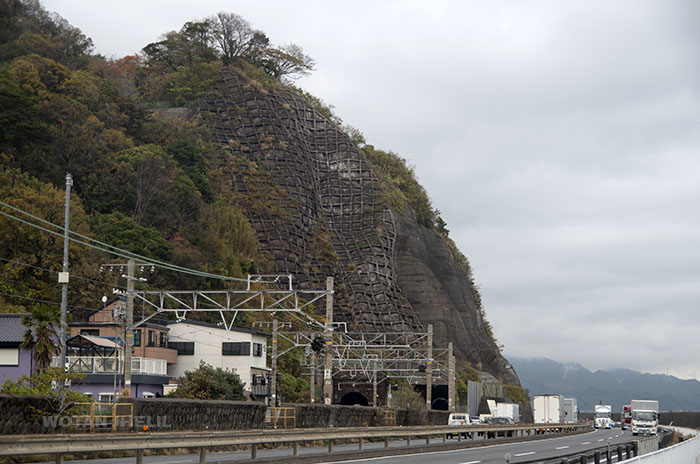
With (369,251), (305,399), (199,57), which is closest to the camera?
(305,399)

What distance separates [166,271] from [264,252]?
24.8m

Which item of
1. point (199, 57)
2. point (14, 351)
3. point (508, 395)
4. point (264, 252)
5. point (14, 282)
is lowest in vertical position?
point (508, 395)

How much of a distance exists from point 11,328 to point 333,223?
78764 mm

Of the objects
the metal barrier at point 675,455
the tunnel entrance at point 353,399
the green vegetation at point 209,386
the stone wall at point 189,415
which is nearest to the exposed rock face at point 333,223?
the tunnel entrance at point 353,399

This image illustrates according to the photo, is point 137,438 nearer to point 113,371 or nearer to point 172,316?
point 113,371

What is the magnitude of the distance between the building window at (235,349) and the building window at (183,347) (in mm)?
2651

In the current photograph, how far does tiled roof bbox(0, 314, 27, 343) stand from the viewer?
47200 millimetres

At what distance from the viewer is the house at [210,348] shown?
233 feet

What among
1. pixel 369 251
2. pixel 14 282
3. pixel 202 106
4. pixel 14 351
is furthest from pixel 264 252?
pixel 14 351

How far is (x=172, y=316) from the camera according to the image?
287 feet

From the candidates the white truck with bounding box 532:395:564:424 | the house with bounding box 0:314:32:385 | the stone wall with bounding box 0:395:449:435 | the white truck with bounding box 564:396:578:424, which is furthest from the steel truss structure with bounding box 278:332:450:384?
the stone wall with bounding box 0:395:449:435

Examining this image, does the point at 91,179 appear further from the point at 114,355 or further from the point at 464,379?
the point at 464,379

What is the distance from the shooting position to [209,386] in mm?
61531

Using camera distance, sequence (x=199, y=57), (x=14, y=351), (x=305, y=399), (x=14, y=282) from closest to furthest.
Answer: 1. (x=14, y=351)
2. (x=14, y=282)
3. (x=305, y=399)
4. (x=199, y=57)
